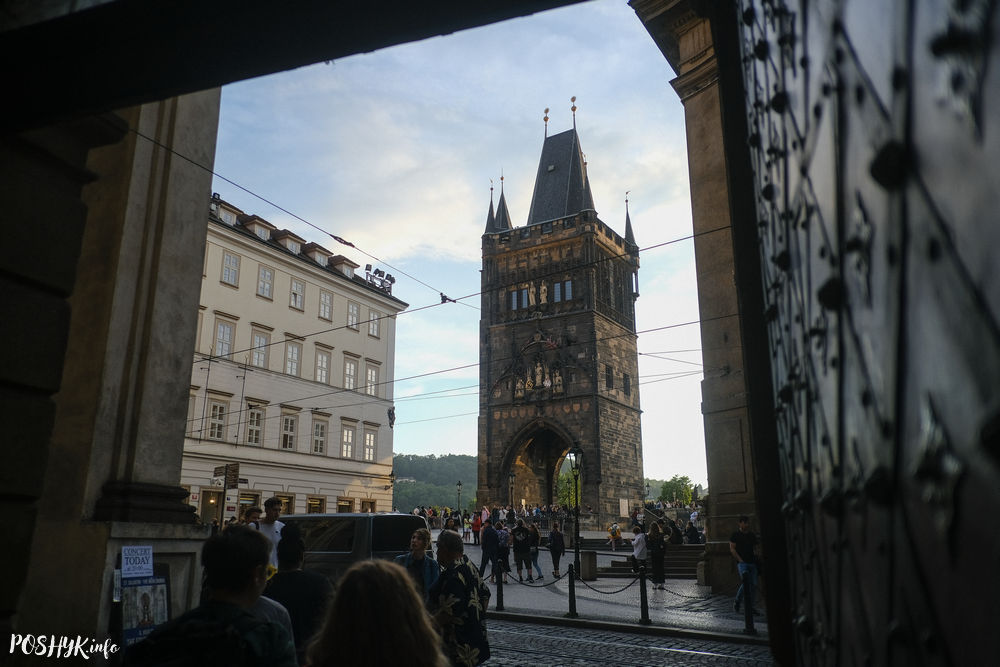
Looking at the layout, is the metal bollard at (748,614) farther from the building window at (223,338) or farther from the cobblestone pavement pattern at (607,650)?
the building window at (223,338)

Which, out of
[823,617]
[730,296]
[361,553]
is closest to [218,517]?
[361,553]

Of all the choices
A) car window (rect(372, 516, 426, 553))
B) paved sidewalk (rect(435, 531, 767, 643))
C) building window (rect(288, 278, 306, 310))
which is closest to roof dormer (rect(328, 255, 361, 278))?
building window (rect(288, 278, 306, 310))

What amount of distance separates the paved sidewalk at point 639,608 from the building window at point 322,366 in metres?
16.9

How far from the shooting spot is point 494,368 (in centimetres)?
4859

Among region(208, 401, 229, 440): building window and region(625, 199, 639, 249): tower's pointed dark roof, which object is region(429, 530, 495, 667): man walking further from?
region(625, 199, 639, 249): tower's pointed dark roof

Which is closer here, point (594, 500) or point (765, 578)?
point (765, 578)

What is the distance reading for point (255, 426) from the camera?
2925 centimetres

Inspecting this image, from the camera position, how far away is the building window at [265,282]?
30.3 m

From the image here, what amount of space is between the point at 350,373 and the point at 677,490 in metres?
90.0

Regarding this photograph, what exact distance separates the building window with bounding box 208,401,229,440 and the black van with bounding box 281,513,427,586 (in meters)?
18.0

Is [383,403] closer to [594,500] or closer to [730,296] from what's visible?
[594,500]

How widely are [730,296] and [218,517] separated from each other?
21.4 m

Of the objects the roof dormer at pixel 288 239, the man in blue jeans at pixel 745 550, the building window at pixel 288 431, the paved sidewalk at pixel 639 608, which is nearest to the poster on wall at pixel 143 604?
the paved sidewalk at pixel 639 608

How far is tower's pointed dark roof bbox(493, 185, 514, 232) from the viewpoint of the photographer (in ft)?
179
